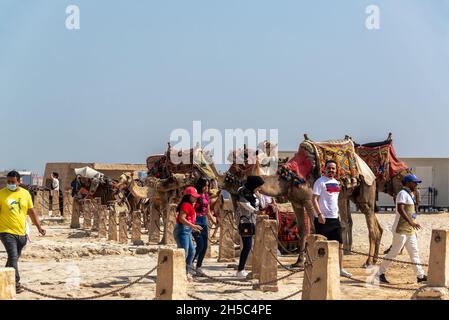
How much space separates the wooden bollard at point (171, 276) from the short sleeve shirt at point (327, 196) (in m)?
4.39

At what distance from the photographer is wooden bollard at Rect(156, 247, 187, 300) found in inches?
350

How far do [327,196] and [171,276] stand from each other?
4681 mm

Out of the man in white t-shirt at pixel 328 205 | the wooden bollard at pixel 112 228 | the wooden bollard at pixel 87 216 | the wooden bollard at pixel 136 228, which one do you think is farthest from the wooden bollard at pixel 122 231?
the man in white t-shirt at pixel 328 205

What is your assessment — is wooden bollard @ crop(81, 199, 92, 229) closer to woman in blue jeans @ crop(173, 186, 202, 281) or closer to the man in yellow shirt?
woman in blue jeans @ crop(173, 186, 202, 281)

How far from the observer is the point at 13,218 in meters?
11.7

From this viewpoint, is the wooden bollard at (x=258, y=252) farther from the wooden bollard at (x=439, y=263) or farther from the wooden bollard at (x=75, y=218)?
the wooden bollard at (x=75, y=218)

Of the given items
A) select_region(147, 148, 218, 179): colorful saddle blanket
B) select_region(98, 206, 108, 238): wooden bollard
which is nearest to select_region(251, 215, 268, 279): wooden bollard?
select_region(147, 148, 218, 179): colorful saddle blanket

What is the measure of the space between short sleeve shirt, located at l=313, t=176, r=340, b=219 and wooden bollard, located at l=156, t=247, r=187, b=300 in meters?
4.39

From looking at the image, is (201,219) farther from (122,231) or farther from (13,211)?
(122,231)

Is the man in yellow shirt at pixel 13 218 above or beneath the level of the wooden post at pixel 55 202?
above

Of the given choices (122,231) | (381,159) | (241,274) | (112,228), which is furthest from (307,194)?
(112,228)

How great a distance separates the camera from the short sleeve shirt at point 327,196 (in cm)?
1289
